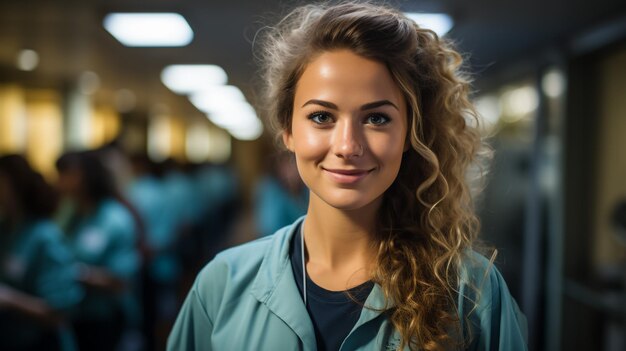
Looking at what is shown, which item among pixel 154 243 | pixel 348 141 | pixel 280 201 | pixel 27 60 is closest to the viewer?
pixel 348 141

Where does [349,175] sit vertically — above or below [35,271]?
above

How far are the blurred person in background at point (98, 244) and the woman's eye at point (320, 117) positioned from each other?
2.24 metres

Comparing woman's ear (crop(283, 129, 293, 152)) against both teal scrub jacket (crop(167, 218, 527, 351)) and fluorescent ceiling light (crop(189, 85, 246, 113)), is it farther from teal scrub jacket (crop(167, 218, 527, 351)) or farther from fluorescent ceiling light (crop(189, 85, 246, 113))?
fluorescent ceiling light (crop(189, 85, 246, 113))

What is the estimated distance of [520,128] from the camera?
15.1ft

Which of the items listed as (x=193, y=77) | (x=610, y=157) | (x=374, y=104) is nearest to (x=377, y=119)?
(x=374, y=104)

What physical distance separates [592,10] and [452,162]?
2533mm

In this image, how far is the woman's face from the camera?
889mm

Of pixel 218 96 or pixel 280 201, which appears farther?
pixel 218 96

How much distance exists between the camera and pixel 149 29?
126 inches

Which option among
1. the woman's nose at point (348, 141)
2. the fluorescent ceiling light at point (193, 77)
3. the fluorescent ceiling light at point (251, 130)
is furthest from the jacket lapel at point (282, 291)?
the fluorescent ceiling light at point (251, 130)

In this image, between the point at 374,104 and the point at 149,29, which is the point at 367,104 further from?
the point at 149,29

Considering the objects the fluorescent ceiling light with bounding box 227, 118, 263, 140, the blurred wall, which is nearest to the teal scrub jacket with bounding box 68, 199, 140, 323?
the blurred wall

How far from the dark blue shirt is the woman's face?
187 mm

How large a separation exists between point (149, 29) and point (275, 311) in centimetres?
A: 272
